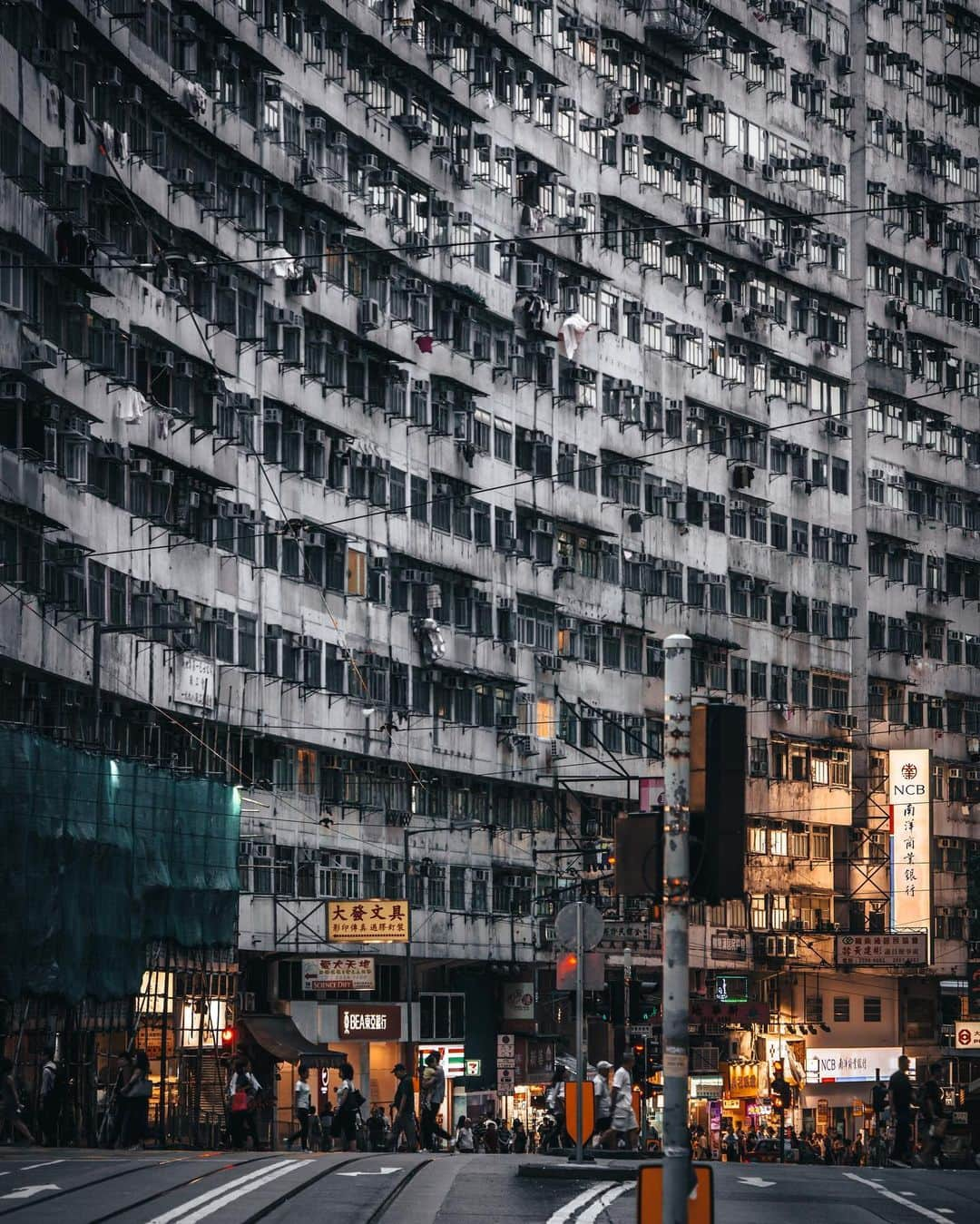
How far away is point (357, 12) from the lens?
6388 cm

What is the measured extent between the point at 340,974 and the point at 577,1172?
29.8m

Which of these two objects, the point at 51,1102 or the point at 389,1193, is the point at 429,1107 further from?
the point at 389,1193

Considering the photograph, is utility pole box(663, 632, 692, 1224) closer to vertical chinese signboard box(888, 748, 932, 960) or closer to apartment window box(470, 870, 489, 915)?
apartment window box(470, 870, 489, 915)

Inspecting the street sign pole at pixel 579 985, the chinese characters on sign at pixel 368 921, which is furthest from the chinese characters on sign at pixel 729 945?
the street sign pole at pixel 579 985

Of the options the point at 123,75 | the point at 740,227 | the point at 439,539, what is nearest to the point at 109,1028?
the point at 123,75

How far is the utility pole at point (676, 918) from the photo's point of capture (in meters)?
14.4

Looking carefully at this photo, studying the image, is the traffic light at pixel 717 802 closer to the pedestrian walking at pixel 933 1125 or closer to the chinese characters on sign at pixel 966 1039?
the pedestrian walking at pixel 933 1125

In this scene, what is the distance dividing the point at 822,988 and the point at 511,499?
69.6 ft

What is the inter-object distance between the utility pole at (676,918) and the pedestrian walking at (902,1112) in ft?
78.3

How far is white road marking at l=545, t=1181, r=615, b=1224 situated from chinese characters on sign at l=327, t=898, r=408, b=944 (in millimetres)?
29008

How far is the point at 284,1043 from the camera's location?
2277 inches

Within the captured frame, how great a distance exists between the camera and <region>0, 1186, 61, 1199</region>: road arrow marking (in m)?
23.9

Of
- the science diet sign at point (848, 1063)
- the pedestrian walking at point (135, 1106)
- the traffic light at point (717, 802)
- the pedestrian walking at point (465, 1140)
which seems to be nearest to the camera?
the traffic light at point (717, 802)

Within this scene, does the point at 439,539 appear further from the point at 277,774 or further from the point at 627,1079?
Answer: the point at 627,1079
